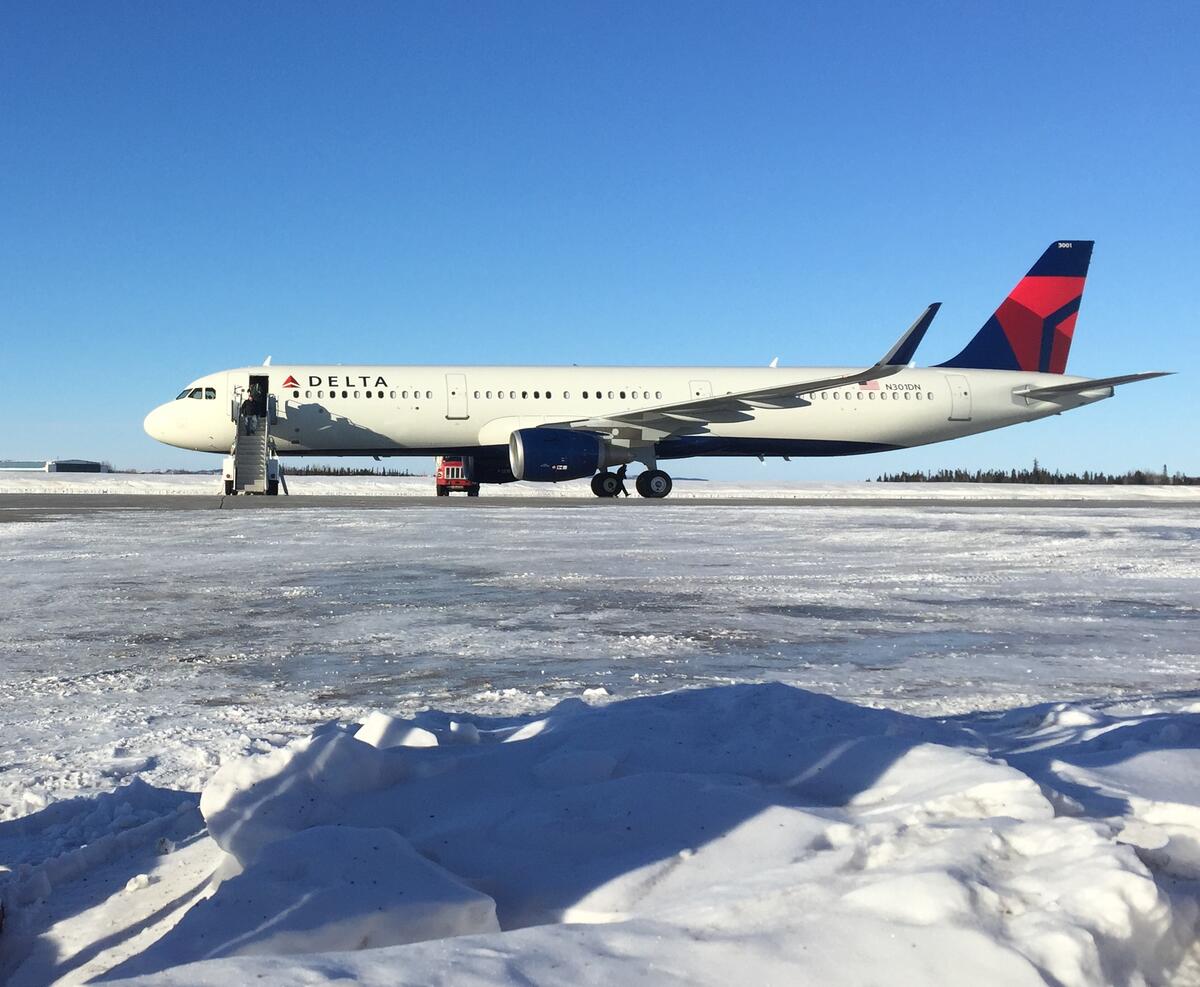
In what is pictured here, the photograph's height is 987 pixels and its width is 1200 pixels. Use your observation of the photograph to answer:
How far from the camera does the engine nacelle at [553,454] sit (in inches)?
753

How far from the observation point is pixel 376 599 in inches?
228

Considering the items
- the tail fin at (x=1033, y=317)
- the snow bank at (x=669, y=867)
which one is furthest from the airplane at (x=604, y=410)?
the snow bank at (x=669, y=867)

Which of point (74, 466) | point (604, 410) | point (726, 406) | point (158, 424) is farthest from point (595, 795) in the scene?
point (74, 466)

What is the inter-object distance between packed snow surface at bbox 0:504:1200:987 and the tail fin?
21565 millimetres

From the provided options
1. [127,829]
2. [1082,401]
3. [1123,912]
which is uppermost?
[1082,401]

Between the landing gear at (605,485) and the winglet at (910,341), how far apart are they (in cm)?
602

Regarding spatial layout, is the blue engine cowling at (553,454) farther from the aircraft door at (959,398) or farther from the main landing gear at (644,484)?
the aircraft door at (959,398)

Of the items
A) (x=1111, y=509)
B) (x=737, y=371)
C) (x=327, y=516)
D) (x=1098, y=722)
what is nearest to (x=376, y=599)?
(x=1098, y=722)

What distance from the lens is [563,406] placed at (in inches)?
845

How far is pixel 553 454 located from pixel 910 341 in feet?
25.6

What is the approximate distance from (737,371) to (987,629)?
18065 mm

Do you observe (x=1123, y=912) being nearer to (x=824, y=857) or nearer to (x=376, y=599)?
(x=824, y=857)

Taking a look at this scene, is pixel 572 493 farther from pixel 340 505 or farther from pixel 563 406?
pixel 340 505

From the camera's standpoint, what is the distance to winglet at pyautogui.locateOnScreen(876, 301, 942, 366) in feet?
65.2
